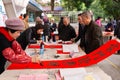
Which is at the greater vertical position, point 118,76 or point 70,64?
point 70,64

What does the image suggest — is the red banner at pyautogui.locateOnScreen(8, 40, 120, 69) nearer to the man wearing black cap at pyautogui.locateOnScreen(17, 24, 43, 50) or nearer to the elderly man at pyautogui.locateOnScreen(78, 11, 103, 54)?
the elderly man at pyautogui.locateOnScreen(78, 11, 103, 54)

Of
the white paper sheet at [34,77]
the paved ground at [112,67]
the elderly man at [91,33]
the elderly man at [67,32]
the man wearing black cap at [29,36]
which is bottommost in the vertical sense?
the paved ground at [112,67]

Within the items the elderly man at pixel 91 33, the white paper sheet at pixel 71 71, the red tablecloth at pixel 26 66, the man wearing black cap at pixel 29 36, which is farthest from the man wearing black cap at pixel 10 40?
the man wearing black cap at pixel 29 36

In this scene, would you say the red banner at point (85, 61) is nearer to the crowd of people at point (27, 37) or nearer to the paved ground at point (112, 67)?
the crowd of people at point (27, 37)

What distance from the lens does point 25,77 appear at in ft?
10.9

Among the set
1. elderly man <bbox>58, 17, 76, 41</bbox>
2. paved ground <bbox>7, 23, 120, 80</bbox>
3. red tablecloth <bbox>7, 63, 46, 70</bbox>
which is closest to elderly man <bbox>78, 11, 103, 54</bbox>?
paved ground <bbox>7, 23, 120, 80</bbox>

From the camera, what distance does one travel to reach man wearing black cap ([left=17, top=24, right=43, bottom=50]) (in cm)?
635

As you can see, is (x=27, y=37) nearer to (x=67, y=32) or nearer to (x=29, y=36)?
(x=29, y=36)

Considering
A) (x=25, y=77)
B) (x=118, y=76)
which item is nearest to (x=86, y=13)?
(x=25, y=77)

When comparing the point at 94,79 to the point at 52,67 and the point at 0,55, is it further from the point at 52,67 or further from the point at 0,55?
the point at 0,55

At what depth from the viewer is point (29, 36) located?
6.44m

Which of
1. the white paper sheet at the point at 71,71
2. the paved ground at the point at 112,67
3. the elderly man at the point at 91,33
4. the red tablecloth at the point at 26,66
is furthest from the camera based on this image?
the paved ground at the point at 112,67

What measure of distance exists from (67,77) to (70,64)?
2.63 feet

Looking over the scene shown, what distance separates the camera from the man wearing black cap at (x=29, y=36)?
250 inches
